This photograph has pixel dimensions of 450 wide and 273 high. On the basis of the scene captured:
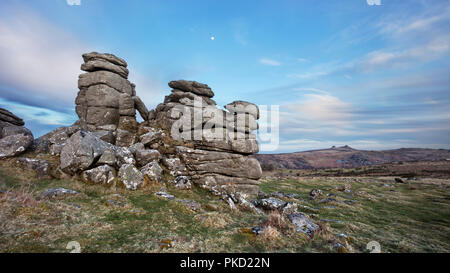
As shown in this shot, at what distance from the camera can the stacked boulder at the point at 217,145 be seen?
65.5 ft

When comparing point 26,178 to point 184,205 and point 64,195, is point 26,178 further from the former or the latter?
point 184,205

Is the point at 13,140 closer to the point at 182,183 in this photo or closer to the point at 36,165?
the point at 36,165

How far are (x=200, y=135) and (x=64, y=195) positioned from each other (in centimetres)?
1267

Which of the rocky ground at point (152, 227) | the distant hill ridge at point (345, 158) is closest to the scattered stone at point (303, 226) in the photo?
the rocky ground at point (152, 227)

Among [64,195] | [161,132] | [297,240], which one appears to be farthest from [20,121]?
[297,240]

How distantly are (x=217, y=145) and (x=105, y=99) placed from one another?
59.4 ft

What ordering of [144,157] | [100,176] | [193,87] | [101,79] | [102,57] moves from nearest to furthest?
[100,176]
[144,157]
[101,79]
[102,57]
[193,87]

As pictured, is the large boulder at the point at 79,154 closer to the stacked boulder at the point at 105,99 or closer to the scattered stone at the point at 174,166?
the scattered stone at the point at 174,166

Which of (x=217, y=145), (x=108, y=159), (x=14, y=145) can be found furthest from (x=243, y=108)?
(x=14, y=145)

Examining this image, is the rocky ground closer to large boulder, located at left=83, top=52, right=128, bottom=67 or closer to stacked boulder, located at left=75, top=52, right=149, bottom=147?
stacked boulder, located at left=75, top=52, right=149, bottom=147

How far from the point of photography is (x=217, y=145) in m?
20.8

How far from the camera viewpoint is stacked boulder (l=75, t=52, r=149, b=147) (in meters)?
25.3

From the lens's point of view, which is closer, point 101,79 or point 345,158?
point 101,79

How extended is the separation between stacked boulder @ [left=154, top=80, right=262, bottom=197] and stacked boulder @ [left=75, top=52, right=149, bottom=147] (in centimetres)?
504
